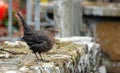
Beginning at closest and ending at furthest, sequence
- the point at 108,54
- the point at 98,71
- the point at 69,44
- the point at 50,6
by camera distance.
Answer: the point at 69,44, the point at 98,71, the point at 108,54, the point at 50,6

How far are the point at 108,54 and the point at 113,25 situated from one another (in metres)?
0.49

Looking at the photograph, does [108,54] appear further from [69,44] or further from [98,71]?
[69,44]

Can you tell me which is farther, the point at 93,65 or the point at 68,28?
the point at 68,28

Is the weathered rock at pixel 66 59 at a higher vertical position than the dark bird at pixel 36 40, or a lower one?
lower

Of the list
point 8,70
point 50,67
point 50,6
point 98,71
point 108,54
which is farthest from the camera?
point 50,6

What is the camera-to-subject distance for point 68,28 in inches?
339

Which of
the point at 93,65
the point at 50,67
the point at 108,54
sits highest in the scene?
the point at 50,67

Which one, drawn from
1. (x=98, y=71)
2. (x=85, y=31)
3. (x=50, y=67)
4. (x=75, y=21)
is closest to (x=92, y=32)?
(x=85, y=31)

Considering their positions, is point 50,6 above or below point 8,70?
below

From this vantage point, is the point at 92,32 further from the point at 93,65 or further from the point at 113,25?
the point at 93,65

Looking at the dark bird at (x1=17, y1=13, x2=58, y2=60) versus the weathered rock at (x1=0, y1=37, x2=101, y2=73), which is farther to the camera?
the dark bird at (x1=17, y1=13, x2=58, y2=60)

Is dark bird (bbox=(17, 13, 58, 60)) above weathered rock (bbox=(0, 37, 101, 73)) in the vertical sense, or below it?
above

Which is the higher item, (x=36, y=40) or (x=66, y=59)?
(x=36, y=40)

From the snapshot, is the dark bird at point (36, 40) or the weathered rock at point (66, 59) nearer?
the weathered rock at point (66, 59)
